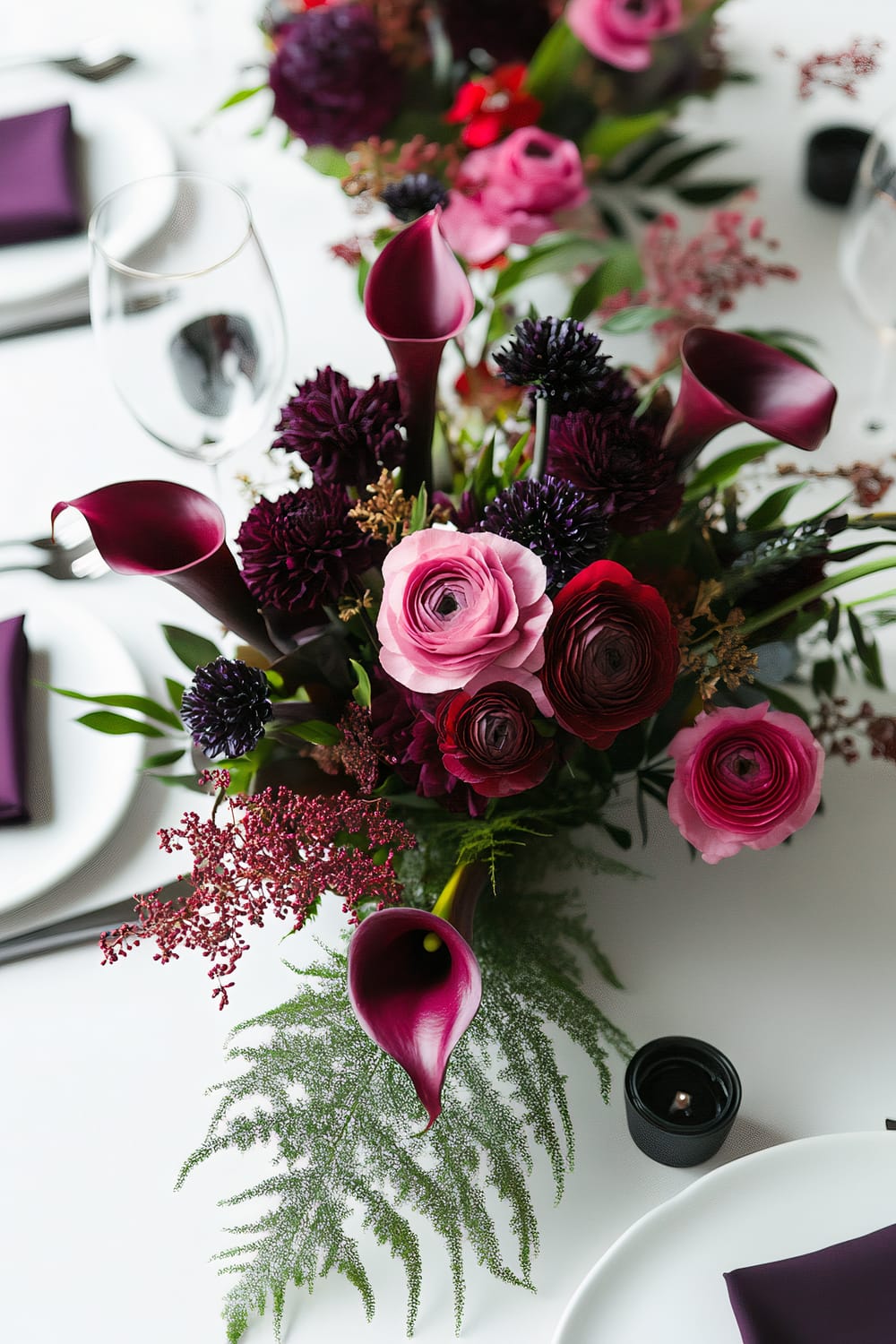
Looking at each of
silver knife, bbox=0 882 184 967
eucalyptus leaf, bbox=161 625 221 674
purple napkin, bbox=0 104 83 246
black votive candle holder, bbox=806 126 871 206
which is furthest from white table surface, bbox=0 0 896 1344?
black votive candle holder, bbox=806 126 871 206

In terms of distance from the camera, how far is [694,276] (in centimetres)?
98

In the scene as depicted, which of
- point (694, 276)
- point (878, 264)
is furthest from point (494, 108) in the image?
point (878, 264)

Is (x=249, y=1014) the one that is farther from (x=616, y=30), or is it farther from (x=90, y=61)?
(x=90, y=61)

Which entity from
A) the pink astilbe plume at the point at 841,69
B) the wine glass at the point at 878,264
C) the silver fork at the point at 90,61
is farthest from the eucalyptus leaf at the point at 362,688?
the silver fork at the point at 90,61

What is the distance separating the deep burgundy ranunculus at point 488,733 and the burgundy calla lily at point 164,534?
0.13m

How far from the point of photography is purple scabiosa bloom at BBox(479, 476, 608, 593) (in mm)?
568

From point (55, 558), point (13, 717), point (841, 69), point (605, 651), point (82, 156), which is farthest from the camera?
point (841, 69)

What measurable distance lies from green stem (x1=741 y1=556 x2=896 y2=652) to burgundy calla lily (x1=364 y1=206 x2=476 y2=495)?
0.21 meters

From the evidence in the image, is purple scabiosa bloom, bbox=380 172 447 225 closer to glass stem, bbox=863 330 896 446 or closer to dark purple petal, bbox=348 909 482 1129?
glass stem, bbox=863 330 896 446

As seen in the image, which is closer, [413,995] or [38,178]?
[413,995]

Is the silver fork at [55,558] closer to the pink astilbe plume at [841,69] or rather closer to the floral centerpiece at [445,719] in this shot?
the floral centerpiece at [445,719]

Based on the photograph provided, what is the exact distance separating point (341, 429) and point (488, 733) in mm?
176

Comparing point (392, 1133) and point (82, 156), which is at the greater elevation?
point (82, 156)

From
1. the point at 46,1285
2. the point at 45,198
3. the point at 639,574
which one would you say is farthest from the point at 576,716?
the point at 45,198
